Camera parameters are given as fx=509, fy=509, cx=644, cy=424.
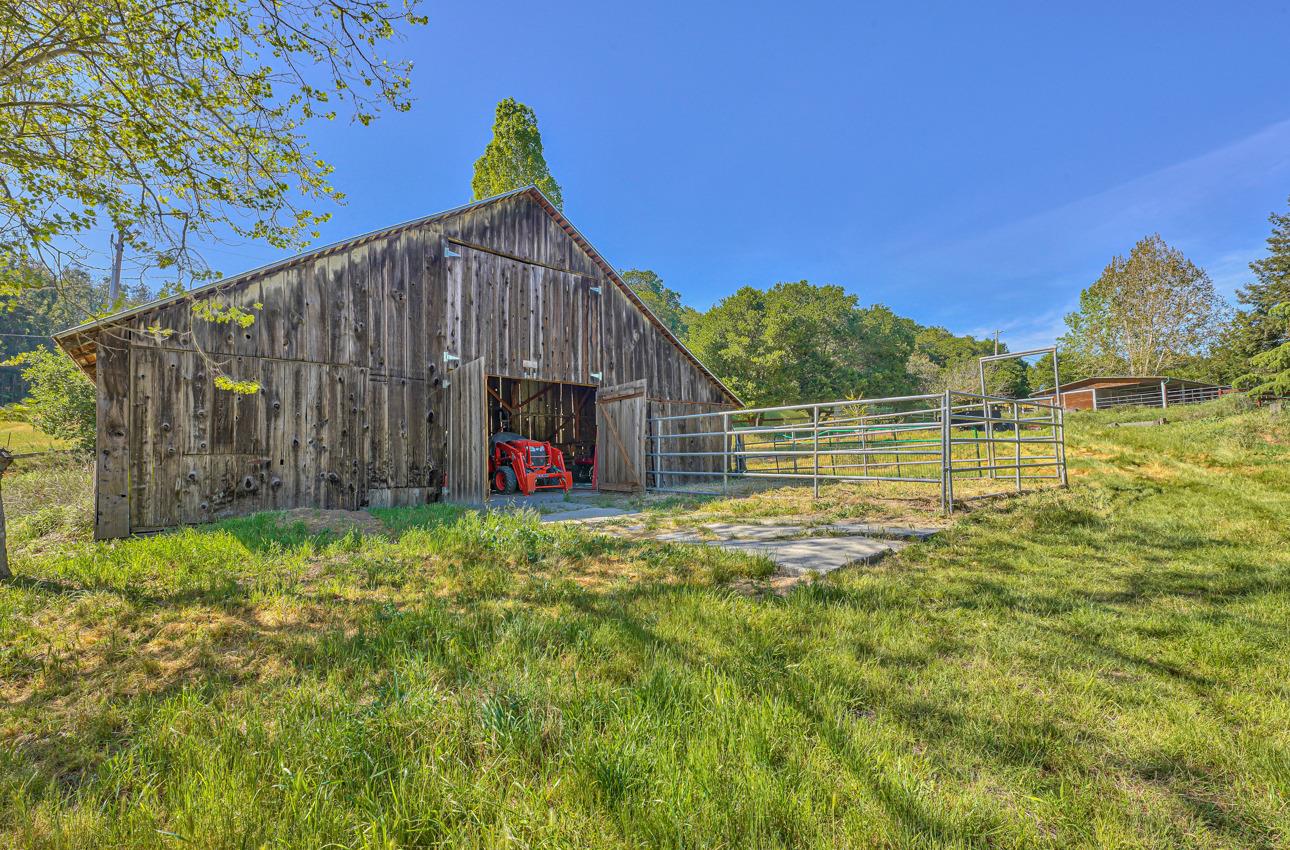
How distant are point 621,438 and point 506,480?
281 cm

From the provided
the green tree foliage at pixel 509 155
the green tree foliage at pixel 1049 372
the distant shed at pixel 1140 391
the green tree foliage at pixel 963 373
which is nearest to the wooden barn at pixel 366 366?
the green tree foliage at pixel 509 155

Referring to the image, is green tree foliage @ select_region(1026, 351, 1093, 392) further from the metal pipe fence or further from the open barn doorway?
the open barn doorway

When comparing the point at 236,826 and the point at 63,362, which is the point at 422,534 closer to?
the point at 236,826

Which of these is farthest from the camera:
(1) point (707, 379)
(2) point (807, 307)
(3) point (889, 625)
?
(2) point (807, 307)

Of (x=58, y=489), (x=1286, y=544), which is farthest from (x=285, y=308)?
(x=1286, y=544)

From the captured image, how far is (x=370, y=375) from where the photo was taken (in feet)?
28.5

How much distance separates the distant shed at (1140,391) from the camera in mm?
27359

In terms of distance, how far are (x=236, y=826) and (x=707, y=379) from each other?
13.2 metres

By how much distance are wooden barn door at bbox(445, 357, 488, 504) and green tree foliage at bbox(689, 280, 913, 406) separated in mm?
23552

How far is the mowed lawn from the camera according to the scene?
4.44ft

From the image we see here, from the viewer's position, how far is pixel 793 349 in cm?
3175

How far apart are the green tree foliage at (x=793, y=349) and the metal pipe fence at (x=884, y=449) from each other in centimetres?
1493

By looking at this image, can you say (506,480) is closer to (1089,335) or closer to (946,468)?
(946,468)

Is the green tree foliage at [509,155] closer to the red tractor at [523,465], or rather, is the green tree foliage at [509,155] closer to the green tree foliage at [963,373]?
the red tractor at [523,465]
